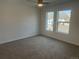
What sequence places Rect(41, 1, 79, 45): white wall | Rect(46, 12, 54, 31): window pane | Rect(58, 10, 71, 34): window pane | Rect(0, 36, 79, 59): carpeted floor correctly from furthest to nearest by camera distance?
Rect(46, 12, 54, 31): window pane → Rect(58, 10, 71, 34): window pane → Rect(41, 1, 79, 45): white wall → Rect(0, 36, 79, 59): carpeted floor

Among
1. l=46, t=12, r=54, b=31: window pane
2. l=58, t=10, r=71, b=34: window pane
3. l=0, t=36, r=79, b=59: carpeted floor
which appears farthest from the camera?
l=46, t=12, r=54, b=31: window pane

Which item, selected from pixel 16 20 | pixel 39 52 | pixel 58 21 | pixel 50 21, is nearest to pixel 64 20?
pixel 58 21

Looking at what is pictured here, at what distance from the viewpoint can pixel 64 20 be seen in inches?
168

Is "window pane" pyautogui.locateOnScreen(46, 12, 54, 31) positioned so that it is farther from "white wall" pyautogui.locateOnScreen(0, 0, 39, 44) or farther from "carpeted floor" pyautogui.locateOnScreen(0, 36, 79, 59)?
"carpeted floor" pyautogui.locateOnScreen(0, 36, 79, 59)

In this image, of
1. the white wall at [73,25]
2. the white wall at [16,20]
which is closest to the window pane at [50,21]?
the white wall at [73,25]

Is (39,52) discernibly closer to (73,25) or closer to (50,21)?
(73,25)

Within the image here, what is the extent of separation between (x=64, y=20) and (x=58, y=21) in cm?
41

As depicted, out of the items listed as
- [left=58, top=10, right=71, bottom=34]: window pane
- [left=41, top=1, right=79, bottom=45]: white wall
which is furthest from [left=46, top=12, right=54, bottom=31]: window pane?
[left=58, top=10, right=71, bottom=34]: window pane

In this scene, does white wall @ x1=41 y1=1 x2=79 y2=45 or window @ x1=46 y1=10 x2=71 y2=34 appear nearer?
white wall @ x1=41 y1=1 x2=79 y2=45

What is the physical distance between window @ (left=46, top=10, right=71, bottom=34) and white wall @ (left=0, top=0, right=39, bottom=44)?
93 cm

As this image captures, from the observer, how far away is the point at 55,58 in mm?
2557

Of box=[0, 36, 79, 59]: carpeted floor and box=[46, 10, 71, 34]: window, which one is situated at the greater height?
A: box=[46, 10, 71, 34]: window

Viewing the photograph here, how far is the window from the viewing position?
4159 millimetres

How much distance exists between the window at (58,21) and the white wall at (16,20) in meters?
0.93
